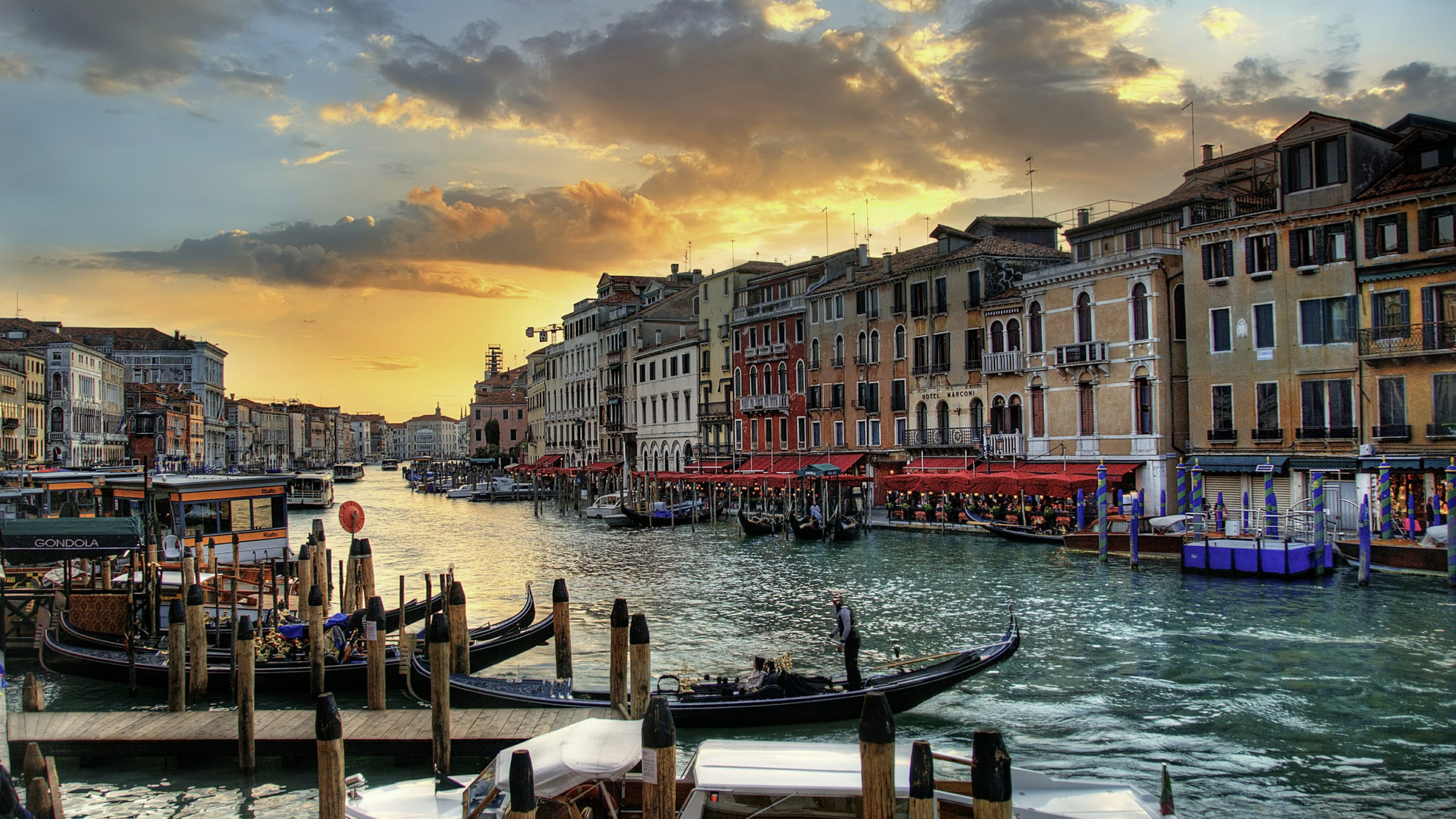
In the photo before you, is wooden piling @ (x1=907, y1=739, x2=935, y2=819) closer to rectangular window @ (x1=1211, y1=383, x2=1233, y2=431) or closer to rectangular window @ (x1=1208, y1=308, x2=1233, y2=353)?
rectangular window @ (x1=1211, y1=383, x2=1233, y2=431)

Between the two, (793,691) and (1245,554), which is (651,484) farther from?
(793,691)

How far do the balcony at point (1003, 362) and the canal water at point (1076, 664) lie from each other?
24.1 feet

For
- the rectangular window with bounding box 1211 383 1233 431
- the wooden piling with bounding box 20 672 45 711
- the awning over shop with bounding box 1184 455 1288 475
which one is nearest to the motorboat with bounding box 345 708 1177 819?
the wooden piling with bounding box 20 672 45 711

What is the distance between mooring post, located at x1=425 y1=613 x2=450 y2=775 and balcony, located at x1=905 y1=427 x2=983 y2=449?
91.2 ft

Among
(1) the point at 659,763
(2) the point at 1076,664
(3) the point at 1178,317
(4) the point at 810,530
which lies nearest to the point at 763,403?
(4) the point at 810,530

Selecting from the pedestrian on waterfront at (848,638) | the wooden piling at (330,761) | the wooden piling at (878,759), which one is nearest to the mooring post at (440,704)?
the wooden piling at (330,761)

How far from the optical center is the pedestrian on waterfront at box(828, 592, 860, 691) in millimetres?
11844

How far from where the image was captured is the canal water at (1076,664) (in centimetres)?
1005

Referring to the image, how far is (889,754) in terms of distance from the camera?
6.21 metres

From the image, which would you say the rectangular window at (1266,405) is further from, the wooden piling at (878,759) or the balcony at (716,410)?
the balcony at (716,410)

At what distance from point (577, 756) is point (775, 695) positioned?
13.5 ft

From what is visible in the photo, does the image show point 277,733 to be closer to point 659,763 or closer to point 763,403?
point 659,763

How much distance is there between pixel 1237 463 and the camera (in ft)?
89.7

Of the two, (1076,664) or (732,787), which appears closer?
(732,787)
